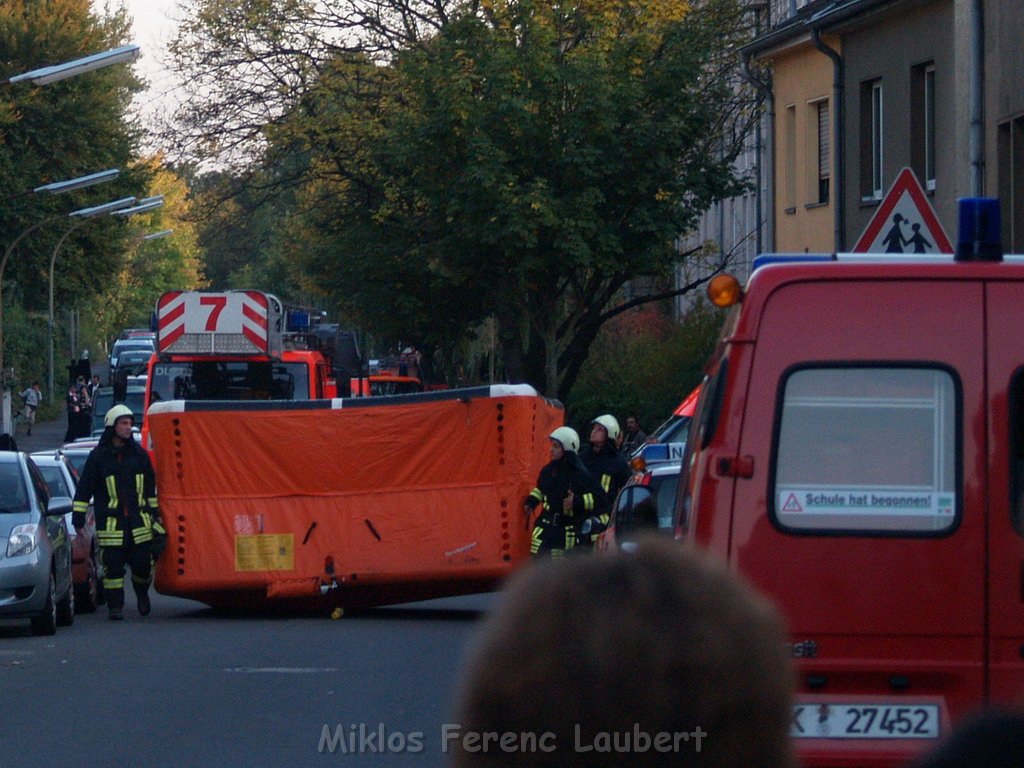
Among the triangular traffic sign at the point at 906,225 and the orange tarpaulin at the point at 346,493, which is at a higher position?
the triangular traffic sign at the point at 906,225

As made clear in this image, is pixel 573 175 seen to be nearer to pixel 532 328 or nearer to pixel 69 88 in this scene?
pixel 532 328

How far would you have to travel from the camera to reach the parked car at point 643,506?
7.27 m

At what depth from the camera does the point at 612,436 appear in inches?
616

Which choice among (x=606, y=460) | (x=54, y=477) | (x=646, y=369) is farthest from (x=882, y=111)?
(x=54, y=477)

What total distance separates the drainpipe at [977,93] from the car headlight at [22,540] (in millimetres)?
11571

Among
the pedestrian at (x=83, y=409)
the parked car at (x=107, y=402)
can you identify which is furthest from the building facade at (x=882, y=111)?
the pedestrian at (x=83, y=409)

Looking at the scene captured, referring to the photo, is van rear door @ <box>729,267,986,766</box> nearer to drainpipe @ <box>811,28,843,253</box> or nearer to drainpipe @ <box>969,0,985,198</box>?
drainpipe @ <box>969,0,985,198</box>

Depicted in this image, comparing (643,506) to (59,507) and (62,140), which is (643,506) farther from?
(62,140)

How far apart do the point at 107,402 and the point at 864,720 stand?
103 ft

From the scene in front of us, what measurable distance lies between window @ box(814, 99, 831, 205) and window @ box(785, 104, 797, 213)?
0.88 m

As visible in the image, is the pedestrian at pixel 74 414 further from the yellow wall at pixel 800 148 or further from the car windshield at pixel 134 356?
the yellow wall at pixel 800 148

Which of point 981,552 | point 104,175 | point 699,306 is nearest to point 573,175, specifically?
point 699,306

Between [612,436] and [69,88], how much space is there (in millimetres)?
33037

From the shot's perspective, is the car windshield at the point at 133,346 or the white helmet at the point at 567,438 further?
the car windshield at the point at 133,346
